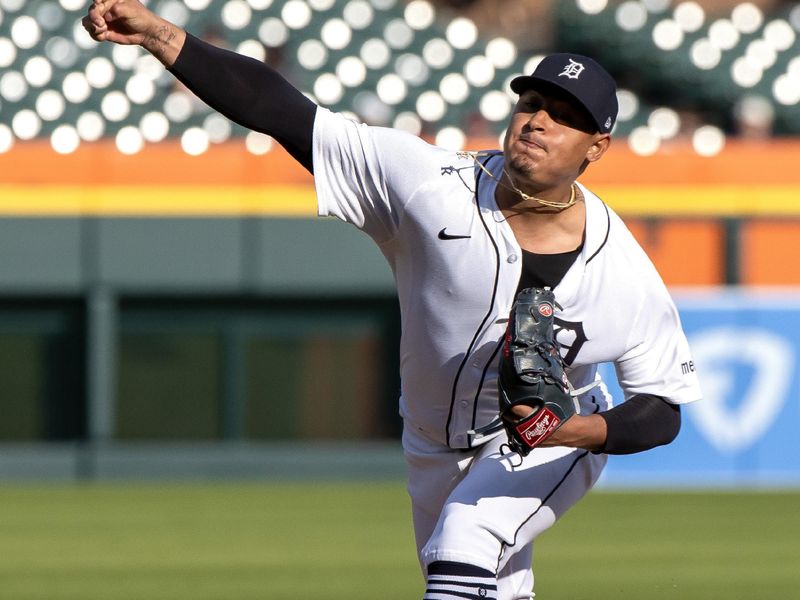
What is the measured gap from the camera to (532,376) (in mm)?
3916

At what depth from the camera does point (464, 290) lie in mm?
4238

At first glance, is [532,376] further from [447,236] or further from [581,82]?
[581,82]

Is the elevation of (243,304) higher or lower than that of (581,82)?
lower

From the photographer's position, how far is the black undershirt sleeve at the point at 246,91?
160 inches

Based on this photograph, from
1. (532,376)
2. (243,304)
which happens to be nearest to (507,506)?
(532,376)

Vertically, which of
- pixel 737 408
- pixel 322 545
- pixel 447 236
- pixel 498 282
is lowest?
pixel 322 545

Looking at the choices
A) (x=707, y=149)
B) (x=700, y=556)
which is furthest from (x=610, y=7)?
(x=700, y=556)

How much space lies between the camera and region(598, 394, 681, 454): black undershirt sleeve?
4160 mm

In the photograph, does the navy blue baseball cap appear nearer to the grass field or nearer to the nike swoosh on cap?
the nike swoosh on cap

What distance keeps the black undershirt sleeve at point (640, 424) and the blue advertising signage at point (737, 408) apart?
8.56m

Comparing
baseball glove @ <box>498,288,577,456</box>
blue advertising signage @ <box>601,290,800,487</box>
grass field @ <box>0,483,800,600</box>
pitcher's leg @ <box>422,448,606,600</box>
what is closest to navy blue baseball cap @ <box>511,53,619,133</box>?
baseball glove @ <box>498,288,577,456</box>

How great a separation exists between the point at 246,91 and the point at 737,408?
944cm

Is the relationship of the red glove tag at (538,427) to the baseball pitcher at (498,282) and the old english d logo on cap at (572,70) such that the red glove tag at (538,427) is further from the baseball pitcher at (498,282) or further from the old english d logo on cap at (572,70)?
Answer: the old english d logo on cap at (572,70)

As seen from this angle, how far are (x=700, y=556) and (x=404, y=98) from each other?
6760 millimetres
